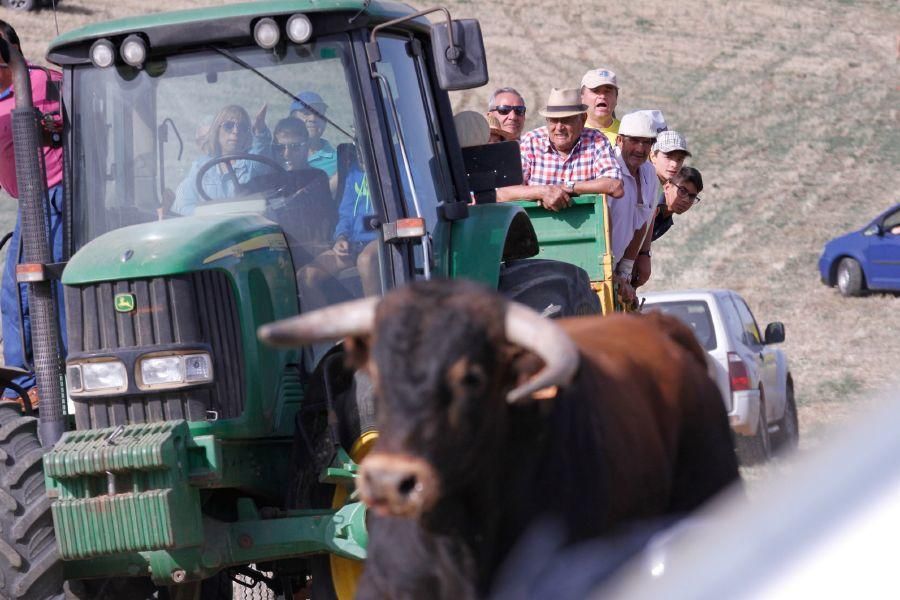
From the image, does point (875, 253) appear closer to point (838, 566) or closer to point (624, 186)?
point (624, 186)

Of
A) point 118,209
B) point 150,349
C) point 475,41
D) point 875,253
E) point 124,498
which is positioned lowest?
point 875,253

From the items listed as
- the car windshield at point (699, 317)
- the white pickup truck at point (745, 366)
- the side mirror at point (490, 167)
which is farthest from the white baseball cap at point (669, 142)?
the car windshield at point (699, 317)

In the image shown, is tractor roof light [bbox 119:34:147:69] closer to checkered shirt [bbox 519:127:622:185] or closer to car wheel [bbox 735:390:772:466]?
checkered shirt [bbox 519:127:622:185]

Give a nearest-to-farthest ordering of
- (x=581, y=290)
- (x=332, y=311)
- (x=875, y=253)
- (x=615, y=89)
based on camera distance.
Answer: (x=332, y=311), (x=581, y=290), (x=615, y=89), (x=875, y=253)

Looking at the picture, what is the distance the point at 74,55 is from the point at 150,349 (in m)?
1.56

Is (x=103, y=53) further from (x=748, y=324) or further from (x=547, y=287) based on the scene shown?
(x=748, y=324)

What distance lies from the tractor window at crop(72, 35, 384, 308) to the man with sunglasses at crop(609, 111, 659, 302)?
2.84 metres

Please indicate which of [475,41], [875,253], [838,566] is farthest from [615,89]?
[875,253]

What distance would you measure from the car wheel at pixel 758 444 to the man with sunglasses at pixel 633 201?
3453 millimetres

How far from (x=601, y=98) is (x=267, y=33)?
440 cm

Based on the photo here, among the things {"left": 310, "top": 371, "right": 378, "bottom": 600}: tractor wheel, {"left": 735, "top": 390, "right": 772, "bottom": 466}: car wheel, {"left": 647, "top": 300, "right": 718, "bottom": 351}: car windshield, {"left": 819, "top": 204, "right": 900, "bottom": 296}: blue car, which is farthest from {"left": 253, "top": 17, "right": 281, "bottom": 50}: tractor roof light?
{"left": 819, "top": 204, "right": 900, "bottom": 296}: blue car

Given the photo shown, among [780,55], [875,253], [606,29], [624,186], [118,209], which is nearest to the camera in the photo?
[118,209]

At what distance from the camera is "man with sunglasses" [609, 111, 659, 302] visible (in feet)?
27.5

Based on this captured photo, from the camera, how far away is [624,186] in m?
8.55
